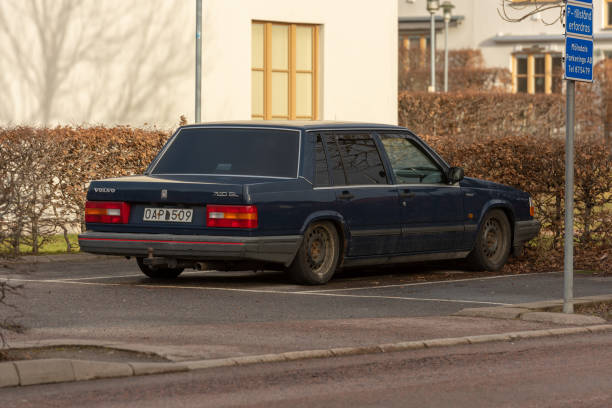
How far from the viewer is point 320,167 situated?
47.9ft

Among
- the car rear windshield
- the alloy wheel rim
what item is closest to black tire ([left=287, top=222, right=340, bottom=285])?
the car rear windshield

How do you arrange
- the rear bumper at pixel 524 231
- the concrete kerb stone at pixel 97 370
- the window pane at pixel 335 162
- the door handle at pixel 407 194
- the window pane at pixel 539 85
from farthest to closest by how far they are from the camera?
1. the window pane at pixel 539 85
2. the rear bumper at pixel 524 231
3. the door handle at pixel 407 194
4. the window pane at pixel 335 162
5. the concrete kerb stone at pixel 97 370

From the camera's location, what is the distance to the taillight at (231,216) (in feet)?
44.4

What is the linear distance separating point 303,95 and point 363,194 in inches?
571

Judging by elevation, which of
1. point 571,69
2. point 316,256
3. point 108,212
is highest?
point 571,69

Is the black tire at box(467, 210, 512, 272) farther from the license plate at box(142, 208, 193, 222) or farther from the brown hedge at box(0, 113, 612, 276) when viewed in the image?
the license plate at box(142, 208, 193, 222)

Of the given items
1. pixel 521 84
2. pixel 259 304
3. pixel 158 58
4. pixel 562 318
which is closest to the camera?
Answer: pixel 562 318

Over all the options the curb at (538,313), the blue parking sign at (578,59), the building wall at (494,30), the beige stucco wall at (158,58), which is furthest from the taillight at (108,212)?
the building wall at (494,30)

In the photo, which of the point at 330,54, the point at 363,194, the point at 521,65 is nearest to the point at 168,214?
the point at 363,194

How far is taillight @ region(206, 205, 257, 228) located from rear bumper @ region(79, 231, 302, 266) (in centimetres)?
13

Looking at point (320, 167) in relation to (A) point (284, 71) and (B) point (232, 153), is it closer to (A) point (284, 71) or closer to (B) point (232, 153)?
(B) point (232, 153)

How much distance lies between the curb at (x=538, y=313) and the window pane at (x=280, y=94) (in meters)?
16.4

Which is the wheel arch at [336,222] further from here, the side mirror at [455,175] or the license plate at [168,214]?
the side mirror at [455,175]

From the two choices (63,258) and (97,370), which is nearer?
(97,370)
